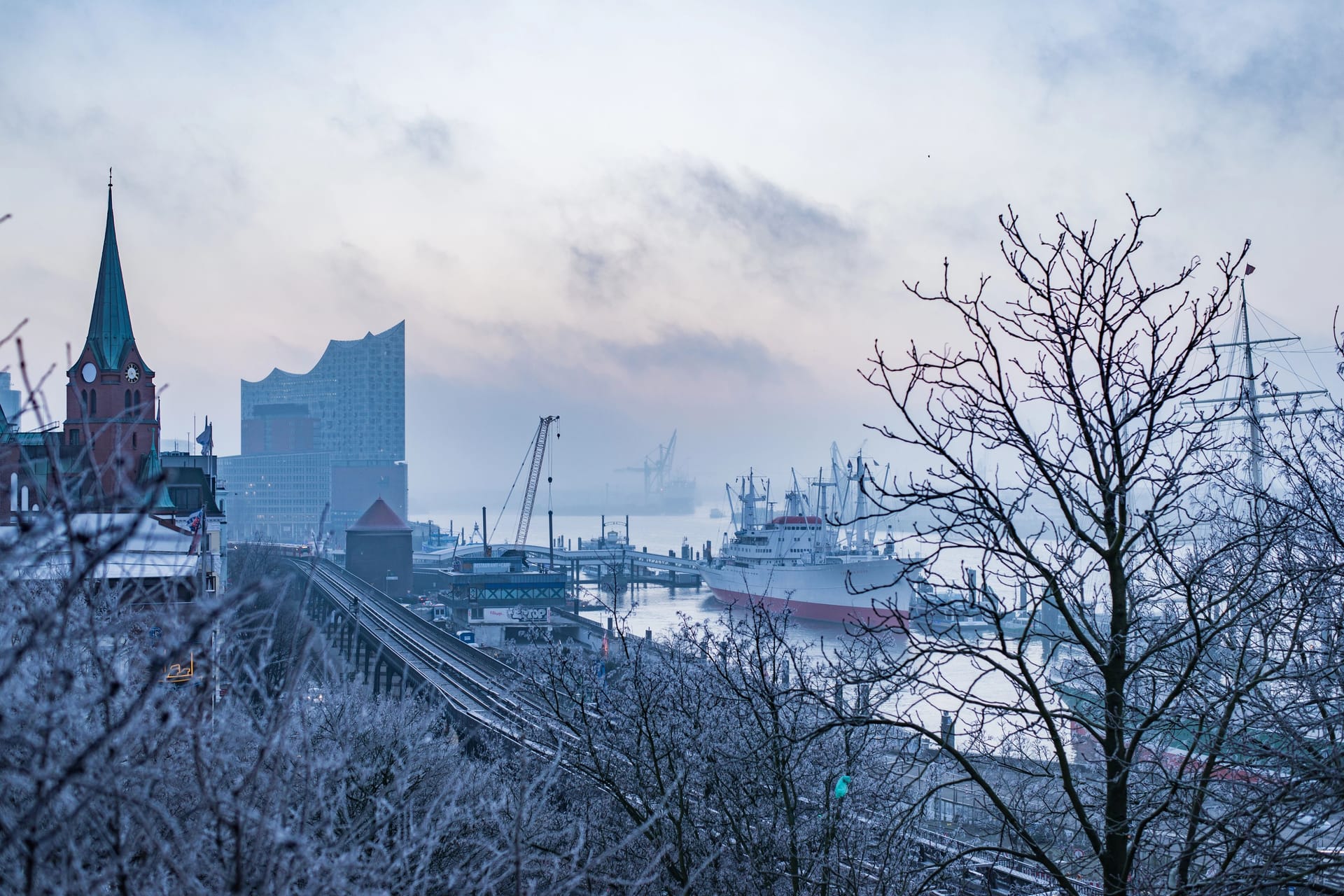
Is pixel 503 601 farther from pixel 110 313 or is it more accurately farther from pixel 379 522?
pixel 110 313

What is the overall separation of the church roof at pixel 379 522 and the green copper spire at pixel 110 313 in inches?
1537

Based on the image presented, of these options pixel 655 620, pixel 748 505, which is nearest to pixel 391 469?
pixel 748 505

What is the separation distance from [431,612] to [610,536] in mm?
62744

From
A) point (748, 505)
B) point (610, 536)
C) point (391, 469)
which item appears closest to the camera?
point (748, 505)

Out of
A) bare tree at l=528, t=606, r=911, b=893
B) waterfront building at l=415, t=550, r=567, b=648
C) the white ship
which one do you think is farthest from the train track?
the white ship

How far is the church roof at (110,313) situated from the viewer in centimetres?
3809

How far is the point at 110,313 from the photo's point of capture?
128ft

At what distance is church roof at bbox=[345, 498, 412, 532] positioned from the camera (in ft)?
255

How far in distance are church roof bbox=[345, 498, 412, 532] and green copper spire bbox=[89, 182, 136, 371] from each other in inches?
1537

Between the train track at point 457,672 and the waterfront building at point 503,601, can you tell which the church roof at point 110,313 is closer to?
the train track at point 457,672

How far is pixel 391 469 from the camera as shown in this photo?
18812 cm

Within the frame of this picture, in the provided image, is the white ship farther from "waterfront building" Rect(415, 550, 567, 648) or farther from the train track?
the train track

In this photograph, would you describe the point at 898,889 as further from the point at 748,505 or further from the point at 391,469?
the point at 391,469

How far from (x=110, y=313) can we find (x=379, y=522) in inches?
1614
